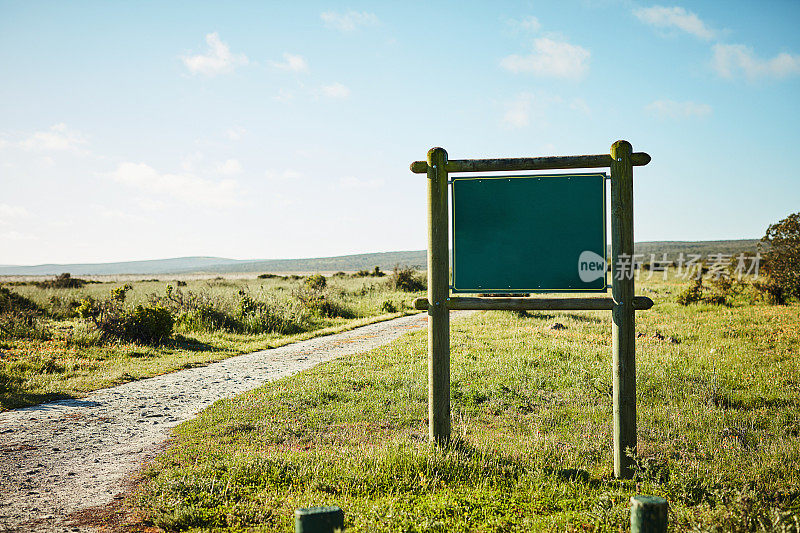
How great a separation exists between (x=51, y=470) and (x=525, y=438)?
5.09 meters

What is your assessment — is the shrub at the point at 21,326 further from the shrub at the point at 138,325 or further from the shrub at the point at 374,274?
the shrub at the point at 374,274

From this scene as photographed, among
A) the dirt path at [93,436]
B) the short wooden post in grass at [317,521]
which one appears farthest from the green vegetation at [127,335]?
the short wooden post in grass at [317,521]

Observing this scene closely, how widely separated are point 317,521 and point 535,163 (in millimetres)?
4044

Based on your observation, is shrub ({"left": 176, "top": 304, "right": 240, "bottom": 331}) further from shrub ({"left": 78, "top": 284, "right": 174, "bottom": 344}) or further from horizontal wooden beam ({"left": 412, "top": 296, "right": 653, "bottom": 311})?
horizontal wooden beam ({"left": 412, "top": 296, "right": 653, "bottom": 311})

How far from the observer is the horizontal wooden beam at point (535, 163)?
517 cm

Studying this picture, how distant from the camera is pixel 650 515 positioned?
8.96ft

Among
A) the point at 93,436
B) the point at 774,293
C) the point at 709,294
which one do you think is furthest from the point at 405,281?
the point at 93,436

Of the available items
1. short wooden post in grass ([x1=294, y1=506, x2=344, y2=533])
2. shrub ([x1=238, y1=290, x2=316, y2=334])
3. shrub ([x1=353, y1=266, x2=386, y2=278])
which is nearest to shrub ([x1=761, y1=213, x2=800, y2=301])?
shrub ([x1=238, y1=290, x2=316, y2=334])

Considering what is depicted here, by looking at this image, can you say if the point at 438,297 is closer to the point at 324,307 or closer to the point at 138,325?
the point at 138,325

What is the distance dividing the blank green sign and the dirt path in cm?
403

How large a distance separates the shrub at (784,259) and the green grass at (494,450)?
43.0 ft

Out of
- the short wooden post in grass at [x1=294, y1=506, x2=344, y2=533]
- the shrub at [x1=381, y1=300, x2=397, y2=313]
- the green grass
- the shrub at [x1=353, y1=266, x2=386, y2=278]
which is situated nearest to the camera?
the short wooden post in grass at [x1=294, y1=506, x2=344, y2=533]

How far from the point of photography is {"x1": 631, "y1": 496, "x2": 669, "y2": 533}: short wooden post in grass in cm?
272

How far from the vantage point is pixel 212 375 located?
1017 centimetres
